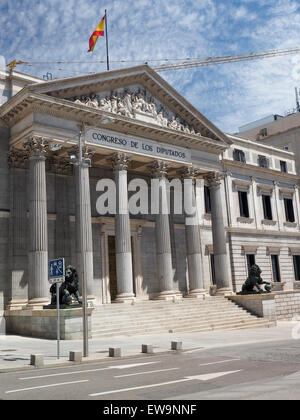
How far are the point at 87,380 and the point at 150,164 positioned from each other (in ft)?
74.8

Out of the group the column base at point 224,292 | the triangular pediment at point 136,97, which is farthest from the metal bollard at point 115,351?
the column base at point 224,292

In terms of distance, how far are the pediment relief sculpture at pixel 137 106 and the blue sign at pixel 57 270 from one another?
14.4 meters

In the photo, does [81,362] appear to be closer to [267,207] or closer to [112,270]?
[112,270]

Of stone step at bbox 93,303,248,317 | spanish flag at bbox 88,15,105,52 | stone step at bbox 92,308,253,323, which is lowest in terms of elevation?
stone step at bbox 92,308,253,323

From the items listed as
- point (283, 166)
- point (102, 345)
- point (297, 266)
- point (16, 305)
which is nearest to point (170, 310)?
point (16, 305)

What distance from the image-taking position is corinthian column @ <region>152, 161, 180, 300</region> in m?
31.5

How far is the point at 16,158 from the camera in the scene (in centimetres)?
2872

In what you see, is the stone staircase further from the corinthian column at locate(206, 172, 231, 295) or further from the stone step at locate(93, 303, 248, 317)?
the corinthian column at locate(206, 172, 231, 295)

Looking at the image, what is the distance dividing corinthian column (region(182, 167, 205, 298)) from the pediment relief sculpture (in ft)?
11.9

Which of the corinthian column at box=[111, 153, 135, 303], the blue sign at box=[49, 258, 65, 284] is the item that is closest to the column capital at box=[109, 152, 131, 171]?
the corinthian column at box=[111, 153, 135, 303]

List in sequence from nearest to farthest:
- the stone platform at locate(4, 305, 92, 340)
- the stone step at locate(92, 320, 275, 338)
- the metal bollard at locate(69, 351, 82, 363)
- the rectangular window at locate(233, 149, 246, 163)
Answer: the metal bollard at locate(69, 351, 82, 363) → the stone platform at locate(4, 305, 92, 340) → the stone step at locate(92, 320, 275, 338) → the rectangular window at locate(233, 149, 246, 163)

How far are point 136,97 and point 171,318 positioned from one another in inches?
599
